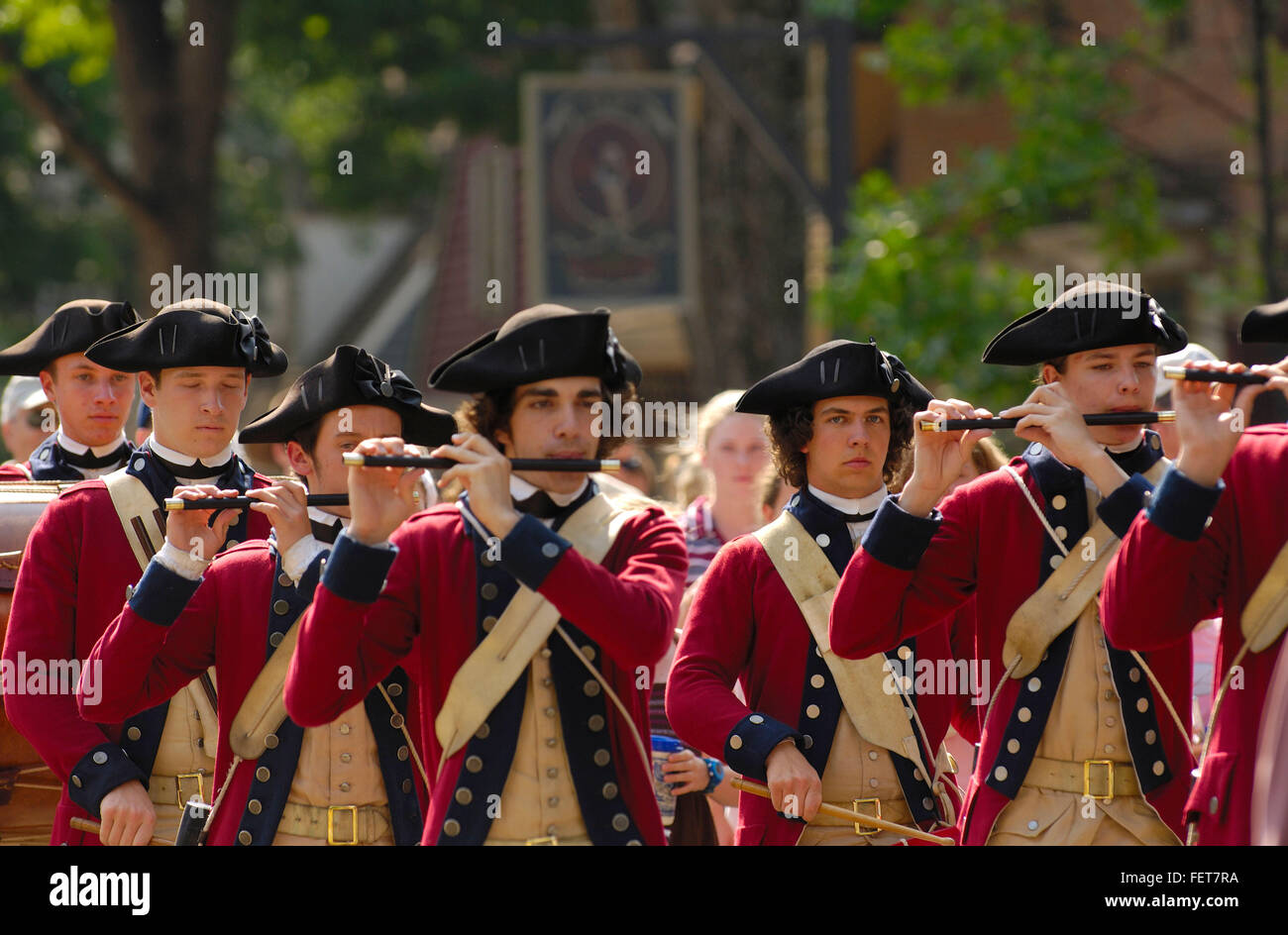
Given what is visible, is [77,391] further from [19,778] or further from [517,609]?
[517,609]

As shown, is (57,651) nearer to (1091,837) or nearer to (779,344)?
(1091,837)

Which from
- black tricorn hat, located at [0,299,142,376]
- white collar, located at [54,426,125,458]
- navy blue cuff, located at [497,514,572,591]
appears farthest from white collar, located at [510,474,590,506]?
white collar, located at [54,426,125,458]

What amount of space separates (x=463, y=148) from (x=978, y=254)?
1280 cm

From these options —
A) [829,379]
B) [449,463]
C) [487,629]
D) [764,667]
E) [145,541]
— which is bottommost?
[764,667]

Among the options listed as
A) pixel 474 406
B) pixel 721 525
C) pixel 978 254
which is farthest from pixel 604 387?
pixel 978 254

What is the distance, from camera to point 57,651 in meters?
4.52

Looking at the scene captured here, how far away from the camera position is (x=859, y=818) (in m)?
4.12

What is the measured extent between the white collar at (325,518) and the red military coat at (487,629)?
27 cm

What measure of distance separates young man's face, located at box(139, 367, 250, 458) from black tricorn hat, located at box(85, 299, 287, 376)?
0.05m

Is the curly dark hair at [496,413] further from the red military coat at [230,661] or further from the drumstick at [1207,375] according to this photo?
the drumstick at [1207,375]

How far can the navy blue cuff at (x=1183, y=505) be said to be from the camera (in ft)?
11.3

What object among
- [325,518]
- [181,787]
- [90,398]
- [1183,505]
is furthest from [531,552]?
[90,398]

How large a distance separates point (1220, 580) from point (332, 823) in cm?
201

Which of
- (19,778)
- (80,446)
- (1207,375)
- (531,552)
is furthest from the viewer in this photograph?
(80,446)
